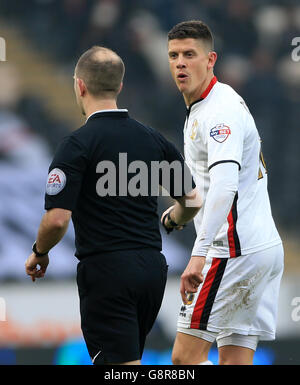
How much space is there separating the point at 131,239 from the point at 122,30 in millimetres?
6190

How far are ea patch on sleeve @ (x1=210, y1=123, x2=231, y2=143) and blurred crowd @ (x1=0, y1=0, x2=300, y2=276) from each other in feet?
15.2

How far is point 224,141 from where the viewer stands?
4031mm

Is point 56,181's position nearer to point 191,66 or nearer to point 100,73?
point 100,73

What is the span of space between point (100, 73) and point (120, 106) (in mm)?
5403

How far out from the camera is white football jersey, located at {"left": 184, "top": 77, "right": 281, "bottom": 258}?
421cm

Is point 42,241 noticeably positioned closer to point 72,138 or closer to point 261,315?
point 72,138

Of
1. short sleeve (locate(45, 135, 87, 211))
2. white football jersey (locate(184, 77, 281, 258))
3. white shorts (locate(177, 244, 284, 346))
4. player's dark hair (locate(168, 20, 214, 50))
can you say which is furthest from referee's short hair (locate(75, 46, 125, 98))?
white shorts (locate(177, 244, 284, 346))

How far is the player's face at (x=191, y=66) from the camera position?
175 inches

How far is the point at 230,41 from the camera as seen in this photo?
31.6 feet

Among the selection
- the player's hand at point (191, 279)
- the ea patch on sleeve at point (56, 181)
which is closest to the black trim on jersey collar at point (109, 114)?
the ea patch on sleeve at point (56, 181)

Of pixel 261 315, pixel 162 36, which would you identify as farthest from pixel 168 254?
pixel 261 315

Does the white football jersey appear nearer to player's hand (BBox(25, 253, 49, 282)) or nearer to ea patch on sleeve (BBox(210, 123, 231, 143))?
ea patch on sleeve (BBox(210, 123, 231, 143))

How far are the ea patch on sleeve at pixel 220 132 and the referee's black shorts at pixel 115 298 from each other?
0.79 meters

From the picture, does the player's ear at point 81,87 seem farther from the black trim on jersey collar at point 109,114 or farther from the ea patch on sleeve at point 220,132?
the ea patch on sleeve at point 220,132
